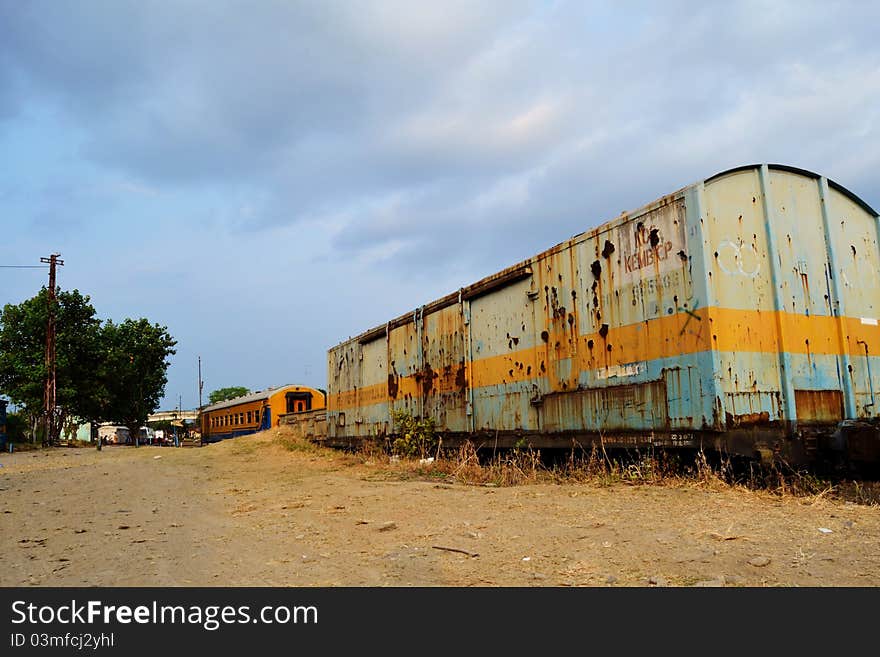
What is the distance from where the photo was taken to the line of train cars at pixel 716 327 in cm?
604

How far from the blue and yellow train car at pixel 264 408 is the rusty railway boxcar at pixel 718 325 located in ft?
64.8

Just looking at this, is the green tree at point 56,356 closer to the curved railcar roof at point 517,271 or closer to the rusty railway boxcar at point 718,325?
the curved railcar roof at point 517,271

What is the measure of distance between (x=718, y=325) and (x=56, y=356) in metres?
34.8

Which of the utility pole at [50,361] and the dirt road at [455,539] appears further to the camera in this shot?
A: the utility pole at [50,361]

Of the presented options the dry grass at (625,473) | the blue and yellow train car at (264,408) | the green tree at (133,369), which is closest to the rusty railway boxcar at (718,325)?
the dry grass at (625,473)

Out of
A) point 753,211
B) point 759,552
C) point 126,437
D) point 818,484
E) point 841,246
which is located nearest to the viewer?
point 759,552

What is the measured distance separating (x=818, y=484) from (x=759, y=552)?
2.53 meters

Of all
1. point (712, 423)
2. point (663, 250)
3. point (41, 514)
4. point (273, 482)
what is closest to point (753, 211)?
point (663, 250)

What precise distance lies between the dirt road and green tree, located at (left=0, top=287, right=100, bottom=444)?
1091 inches

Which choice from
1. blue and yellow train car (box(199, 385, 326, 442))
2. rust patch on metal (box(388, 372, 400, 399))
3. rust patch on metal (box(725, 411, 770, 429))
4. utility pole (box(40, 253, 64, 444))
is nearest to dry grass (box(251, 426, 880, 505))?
rust patch on metal (box(725, 411, 770, 429))

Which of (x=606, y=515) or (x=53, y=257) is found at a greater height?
(x=53, y=257)

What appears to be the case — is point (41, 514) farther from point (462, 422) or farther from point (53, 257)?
point (53, 257)

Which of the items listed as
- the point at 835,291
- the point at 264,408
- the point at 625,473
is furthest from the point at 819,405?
the point at 264,408
